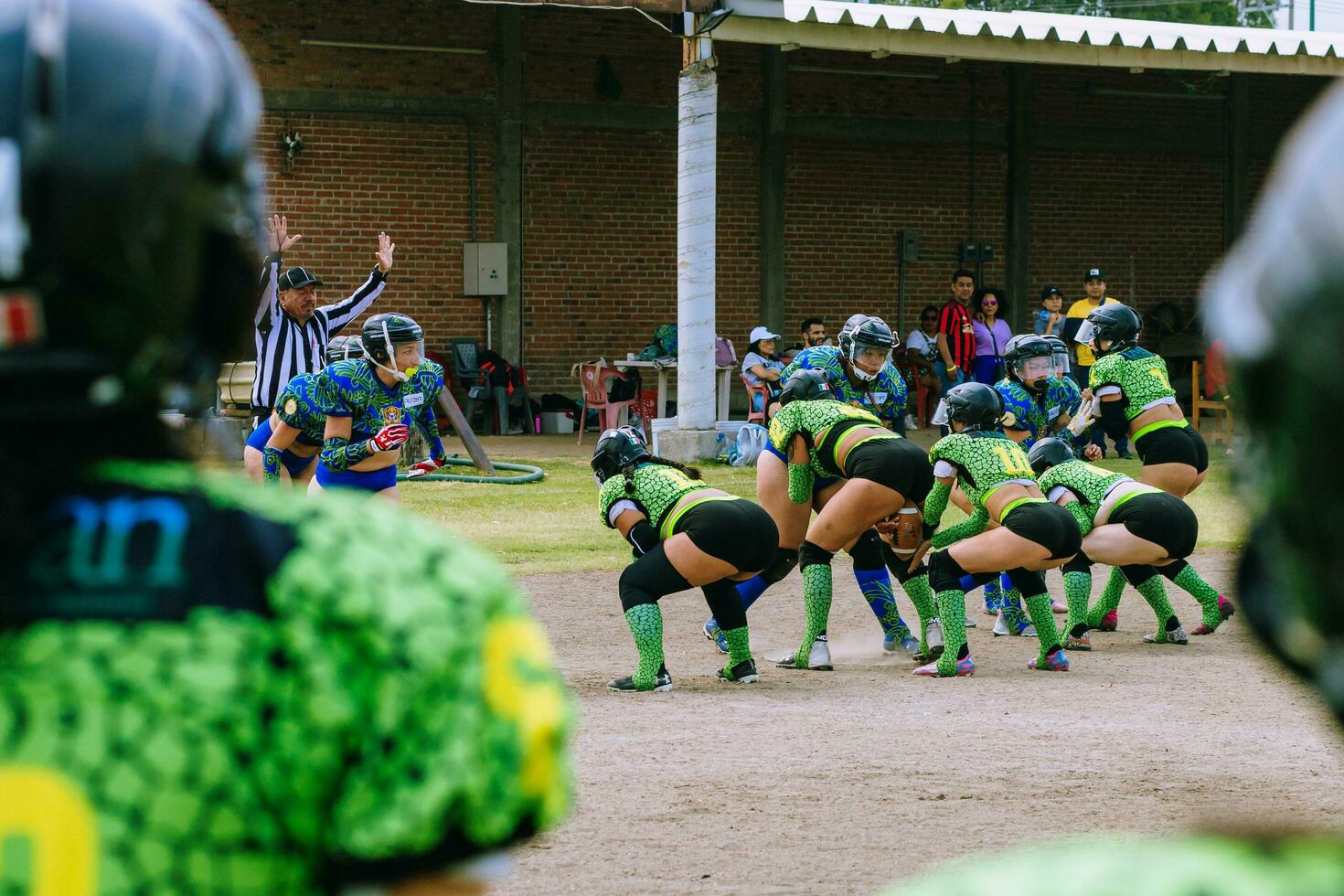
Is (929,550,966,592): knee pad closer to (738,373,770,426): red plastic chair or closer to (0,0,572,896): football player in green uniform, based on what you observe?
(0,0,572,896): football player in green uniform

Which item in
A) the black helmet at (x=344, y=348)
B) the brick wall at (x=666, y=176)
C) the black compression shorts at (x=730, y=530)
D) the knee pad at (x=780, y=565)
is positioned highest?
the brick wall at (x=666, y=176)

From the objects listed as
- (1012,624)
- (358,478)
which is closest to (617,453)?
(358,478)

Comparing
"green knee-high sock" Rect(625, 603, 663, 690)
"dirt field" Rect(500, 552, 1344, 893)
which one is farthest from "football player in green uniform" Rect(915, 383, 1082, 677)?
"green knee-high sock" Rect(625, 603, 663, 690)

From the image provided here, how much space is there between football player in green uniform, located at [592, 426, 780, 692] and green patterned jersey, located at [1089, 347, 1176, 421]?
9.79 feet

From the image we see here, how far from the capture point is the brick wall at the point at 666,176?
1969cm

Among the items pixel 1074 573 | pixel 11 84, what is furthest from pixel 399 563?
pixel 1074 573

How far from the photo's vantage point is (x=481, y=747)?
1183mm

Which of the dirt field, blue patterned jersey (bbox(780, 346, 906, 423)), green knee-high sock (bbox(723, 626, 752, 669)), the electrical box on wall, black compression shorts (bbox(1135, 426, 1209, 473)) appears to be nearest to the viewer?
the dirt field

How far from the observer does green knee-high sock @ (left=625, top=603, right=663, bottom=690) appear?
24.2ft

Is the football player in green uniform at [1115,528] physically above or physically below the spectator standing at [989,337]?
below

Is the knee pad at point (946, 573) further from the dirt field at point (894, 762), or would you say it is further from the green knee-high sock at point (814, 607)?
the green knee-high sock at point (814, 607)

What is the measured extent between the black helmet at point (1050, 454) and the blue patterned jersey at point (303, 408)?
384 cm

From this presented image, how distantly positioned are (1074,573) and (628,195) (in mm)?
13263

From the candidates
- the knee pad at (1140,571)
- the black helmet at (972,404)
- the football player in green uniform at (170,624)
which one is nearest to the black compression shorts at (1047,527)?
the black helmet at (972,404)
